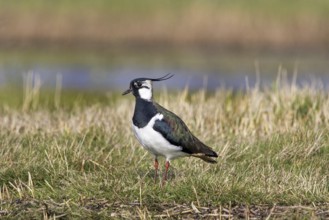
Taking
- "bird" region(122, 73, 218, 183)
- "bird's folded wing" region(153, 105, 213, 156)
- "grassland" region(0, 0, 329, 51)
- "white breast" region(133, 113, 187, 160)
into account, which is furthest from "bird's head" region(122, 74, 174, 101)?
"grassland" region(0, 0, 329, 51)

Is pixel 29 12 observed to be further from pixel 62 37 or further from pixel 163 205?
pixel 163 205

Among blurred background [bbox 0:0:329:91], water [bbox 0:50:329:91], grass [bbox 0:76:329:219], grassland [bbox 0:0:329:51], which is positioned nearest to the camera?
→ grass [bbox 0:76:329:219]

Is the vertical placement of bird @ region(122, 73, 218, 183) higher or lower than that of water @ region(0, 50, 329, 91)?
higher

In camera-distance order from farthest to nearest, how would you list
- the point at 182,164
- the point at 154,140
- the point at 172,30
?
the point at 172,30 < the point at 182,164 < the point at 154,140

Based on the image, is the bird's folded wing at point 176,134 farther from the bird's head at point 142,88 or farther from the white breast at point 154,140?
the bird's head at point 142,88

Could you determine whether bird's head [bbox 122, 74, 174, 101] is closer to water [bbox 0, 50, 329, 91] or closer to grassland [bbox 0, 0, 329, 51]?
water [bbox 0, 50, 329, 91]

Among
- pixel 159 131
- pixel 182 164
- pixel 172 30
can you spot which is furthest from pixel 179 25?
pixel 159 131

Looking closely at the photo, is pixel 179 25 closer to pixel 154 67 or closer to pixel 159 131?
pixel 154 67

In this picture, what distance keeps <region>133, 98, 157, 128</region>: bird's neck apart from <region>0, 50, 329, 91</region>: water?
13972 mm

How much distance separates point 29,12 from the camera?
3153cm

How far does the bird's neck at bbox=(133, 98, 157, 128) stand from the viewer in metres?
7.23

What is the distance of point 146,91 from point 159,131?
49 centimetres

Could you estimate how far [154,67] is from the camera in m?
27.1

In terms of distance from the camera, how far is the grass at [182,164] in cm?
664
